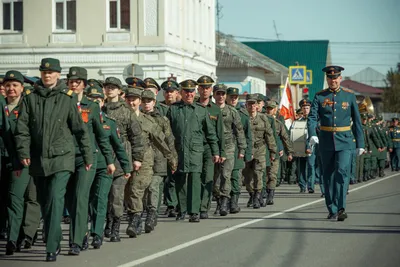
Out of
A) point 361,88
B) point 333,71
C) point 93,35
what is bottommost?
point 333,71

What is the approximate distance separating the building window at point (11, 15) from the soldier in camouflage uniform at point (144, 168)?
27.4 metres

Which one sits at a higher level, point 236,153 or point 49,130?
point 49,130

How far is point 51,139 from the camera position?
444 inches

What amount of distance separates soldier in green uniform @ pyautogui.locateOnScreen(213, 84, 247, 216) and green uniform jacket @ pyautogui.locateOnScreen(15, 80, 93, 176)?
244 inches

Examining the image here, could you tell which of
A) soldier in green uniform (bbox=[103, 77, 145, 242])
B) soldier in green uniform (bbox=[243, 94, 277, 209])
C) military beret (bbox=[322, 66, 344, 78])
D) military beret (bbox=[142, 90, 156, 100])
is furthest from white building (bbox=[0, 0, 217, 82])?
soldier in green uniform (bbox=[103, 77, 145, 242])

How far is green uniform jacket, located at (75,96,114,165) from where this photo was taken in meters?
12.2

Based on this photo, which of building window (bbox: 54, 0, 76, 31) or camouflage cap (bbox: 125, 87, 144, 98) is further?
building window (bbox: 54, 0, 76, 31)

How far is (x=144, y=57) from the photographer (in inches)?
1596

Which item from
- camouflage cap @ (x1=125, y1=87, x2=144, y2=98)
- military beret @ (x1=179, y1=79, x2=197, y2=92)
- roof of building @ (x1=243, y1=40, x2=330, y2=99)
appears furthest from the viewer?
roof of building @ (x1=243, y1=40, x2=330, y2=99)

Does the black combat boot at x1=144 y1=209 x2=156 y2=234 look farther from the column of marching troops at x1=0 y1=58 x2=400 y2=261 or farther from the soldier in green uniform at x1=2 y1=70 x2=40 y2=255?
the soldier in green uniform at x1=2 y1=70 x2=40 y2=255

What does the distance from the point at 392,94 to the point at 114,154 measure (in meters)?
103

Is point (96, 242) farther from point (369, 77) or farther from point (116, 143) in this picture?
point (369, 77)

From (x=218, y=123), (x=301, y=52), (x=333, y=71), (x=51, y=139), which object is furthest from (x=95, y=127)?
(x=301, y=52)

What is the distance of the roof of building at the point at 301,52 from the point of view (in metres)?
99.8
